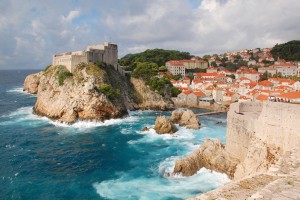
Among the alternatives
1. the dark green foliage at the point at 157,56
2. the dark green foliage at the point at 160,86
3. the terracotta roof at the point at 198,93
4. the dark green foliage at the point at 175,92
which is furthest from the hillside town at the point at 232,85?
the dark green foliage at the point at 157,56

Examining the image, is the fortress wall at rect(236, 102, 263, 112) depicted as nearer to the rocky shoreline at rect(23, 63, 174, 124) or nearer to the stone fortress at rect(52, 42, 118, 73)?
the rocky shoreline at rect(23, 63, 174, 124)

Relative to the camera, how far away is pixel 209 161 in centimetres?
2350

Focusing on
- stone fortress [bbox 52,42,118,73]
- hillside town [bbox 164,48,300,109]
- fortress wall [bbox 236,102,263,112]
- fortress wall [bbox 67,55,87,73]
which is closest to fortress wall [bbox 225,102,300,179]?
fortress wall [bbox 236,102,263,112]

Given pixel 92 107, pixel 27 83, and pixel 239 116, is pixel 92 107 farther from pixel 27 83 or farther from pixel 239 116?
pixel 27 83

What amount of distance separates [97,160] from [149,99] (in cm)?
3302

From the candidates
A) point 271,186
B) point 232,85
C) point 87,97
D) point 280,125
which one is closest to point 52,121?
point 87,97

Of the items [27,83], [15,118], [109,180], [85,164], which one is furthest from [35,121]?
[27,83]

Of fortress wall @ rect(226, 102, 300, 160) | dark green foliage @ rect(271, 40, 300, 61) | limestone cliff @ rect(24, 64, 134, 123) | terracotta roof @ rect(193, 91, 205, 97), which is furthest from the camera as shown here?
dark green foliage @ rect(271, 40, 300, 61)

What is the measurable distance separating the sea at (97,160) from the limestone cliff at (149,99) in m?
11.9

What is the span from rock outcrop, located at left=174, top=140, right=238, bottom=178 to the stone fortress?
119 feet

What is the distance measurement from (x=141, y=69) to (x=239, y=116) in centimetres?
4768

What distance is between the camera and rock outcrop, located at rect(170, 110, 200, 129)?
40431 millimetres

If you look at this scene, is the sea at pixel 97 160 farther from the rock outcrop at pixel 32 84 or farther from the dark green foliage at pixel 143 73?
the rock outcrop at pixel 32 84

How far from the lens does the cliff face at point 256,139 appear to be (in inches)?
611
